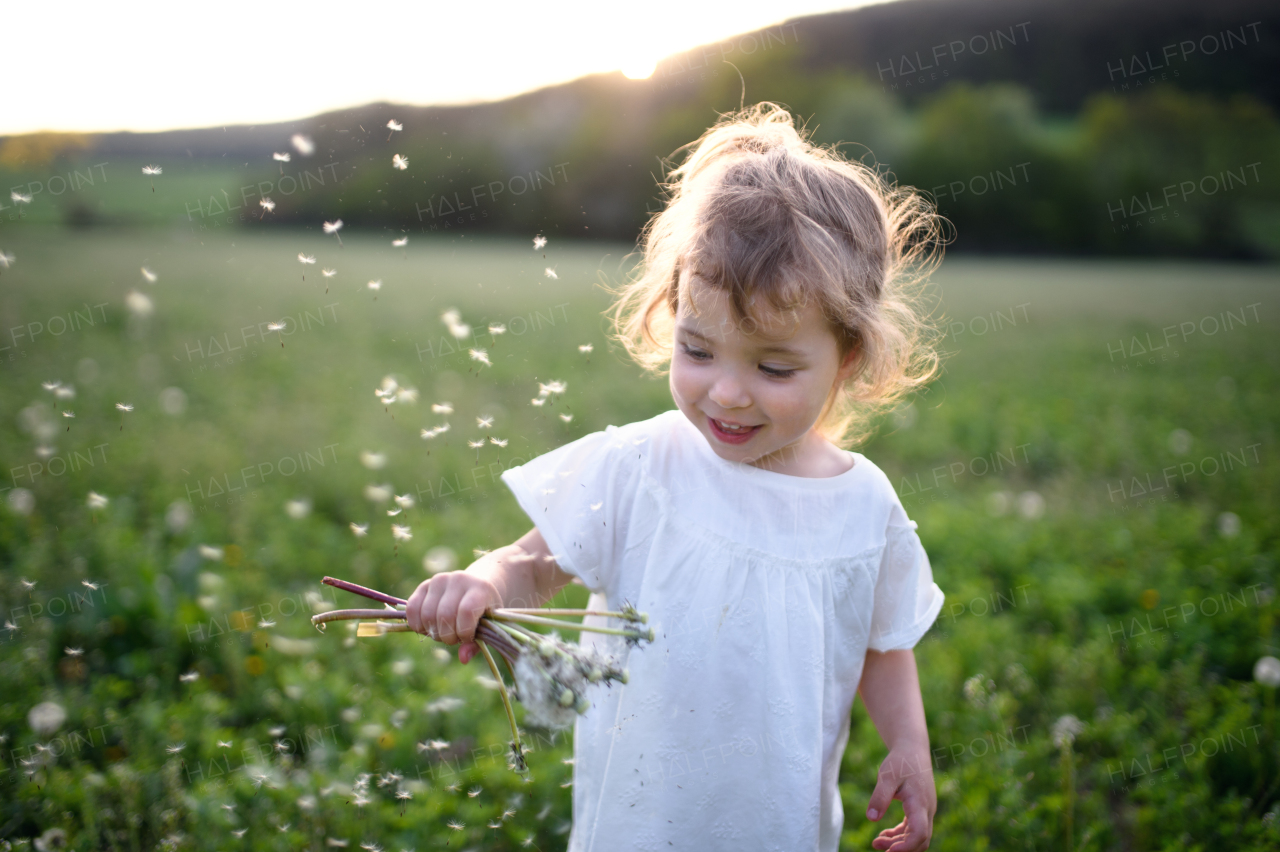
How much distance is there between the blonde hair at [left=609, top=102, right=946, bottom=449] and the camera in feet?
4.72

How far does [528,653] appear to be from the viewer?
4.21 feet

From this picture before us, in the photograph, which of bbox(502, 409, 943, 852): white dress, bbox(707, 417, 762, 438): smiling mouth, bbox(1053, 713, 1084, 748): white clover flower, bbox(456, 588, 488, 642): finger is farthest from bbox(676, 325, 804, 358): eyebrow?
bbox(1053, 713, 1084, 748): white clover flower

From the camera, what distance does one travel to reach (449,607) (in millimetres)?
1373

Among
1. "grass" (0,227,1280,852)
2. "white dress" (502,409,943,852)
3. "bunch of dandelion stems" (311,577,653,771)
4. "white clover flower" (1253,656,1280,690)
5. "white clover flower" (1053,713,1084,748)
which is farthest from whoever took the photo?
"white clover flower" (1253,656,1280,690)

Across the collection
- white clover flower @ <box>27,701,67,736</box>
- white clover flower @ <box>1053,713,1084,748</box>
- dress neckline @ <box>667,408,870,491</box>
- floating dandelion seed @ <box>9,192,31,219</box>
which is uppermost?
floating dandelion seed @ <box>9,192,31,219</box>

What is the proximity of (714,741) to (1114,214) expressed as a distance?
30.6 meters

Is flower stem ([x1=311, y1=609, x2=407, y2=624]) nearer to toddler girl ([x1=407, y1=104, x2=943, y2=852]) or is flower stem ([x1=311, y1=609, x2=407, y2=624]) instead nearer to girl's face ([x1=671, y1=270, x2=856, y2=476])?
toddler girl ([x1=407, y1=104, x2=943, y2=852])

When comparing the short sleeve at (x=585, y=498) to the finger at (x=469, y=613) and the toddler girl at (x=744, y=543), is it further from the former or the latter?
the finger at (x=469, y=613)

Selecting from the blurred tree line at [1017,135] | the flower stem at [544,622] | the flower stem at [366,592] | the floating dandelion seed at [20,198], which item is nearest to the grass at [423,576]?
the flower stem at [366,592]

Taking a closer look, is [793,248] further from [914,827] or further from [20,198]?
[20,198]

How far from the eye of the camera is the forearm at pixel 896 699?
1720mm

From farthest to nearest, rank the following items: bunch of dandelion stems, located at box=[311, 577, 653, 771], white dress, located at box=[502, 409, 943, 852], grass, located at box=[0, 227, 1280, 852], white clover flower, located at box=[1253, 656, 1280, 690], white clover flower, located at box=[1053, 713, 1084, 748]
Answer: white clover flower, located at box=[1253, 656, 1280, 690] → white clover flower, located at box=[1053, 713, 1084, 748] → grass, located at box=[0, 227, 1280, 852] → white dress, located at box=[502, 409, 943, 852] → bunch of dandelion stems, located at box=[311, 577, 653, 771]

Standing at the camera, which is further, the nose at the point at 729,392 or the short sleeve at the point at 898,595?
the short sleeve at the point at 898,595

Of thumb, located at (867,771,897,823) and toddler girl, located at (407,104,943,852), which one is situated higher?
toddler girl, located at (407,104,943,852)
